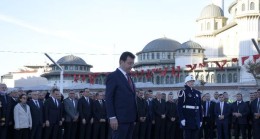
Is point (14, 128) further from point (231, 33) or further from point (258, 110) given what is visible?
point (231, 33)

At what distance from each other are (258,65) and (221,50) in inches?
1202

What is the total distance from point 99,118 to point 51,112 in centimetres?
241

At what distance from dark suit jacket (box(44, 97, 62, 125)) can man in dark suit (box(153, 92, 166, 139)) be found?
14.3 feet

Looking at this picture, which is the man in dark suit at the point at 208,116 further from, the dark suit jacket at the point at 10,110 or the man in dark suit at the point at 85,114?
the dark suit jacket at the point at 10,110

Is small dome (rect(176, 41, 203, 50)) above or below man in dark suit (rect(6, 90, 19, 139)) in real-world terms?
above

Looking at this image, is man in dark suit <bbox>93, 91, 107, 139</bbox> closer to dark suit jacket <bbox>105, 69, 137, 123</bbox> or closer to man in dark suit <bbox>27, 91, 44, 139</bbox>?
man in dark suit <bbox>27, 91, 44, 139</bbox>

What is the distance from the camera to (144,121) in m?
17.5

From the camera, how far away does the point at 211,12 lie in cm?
10275

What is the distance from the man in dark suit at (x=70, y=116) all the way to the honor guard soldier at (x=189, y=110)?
226 inches

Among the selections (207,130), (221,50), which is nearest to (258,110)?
(207,130)

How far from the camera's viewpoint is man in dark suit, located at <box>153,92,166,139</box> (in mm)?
18219

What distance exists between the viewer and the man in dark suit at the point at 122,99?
8.41 metres

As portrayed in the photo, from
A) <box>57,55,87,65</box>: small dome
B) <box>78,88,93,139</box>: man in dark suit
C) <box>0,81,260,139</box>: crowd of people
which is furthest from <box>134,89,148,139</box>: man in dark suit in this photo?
<box>57,55,87,65</box>: small dome

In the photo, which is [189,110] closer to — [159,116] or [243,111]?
[159,116]
